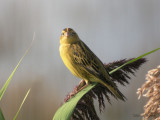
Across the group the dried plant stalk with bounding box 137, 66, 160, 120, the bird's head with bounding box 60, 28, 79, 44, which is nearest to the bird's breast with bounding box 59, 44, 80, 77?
the bird's head with bounding box 60, 28, 79, 44

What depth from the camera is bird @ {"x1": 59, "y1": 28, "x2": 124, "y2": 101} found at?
6.48 feet

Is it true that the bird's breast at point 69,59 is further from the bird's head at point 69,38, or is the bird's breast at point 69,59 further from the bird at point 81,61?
the bird's head at point 69,38

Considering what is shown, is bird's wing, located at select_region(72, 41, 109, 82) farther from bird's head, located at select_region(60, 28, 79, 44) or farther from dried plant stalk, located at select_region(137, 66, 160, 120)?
dried plant stalk, located at select_region(137, 66, 160, 120)

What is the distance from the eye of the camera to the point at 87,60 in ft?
7.02

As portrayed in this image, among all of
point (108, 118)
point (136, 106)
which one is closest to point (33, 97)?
point (108, 118)

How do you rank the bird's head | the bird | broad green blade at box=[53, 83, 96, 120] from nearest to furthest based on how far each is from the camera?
broad green blade at box=[53, 83, 96, 120] < the bird < the bird's head

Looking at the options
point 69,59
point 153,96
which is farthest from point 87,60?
point 153,96

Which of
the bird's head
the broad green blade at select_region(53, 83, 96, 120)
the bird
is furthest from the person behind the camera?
the bird's head

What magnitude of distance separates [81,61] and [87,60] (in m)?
0.05

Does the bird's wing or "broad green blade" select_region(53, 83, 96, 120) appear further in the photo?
the bird's wing

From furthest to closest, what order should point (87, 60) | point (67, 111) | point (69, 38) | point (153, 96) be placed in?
point (69, 38)
point (87, 60)
point (153, 96)
point (67, 111)

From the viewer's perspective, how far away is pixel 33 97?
336 cm

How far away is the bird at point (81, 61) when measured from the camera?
1.98 meters

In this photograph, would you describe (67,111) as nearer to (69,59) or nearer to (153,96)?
(153,96)
